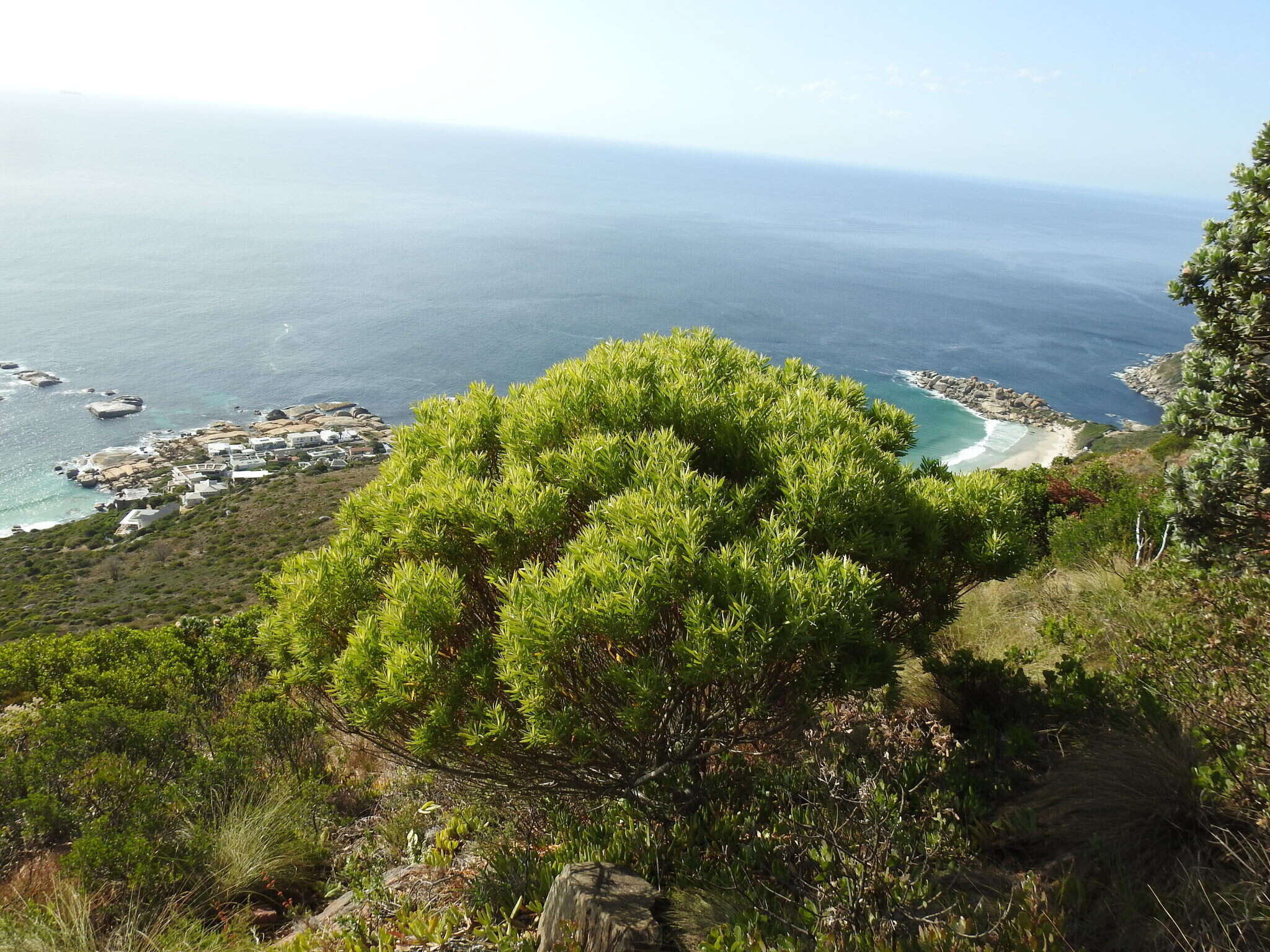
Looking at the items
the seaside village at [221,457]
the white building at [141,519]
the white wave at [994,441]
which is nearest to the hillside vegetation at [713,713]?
the white building at [141,519]

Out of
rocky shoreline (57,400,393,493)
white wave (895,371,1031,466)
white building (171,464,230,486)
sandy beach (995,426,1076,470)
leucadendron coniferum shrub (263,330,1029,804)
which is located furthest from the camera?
white wave (895,371,1031,466)

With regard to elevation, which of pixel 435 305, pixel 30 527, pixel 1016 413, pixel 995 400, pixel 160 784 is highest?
pixel 160 784

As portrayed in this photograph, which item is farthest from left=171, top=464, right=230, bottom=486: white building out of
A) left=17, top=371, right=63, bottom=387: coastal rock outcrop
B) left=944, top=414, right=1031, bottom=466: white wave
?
left=944, top=414, right=1031, bottom=466: white wave

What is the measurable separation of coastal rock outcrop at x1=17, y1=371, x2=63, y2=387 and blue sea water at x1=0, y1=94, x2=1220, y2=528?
1.00 m

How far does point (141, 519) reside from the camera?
44.4m

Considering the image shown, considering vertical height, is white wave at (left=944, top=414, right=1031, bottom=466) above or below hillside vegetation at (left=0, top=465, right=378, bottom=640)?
above

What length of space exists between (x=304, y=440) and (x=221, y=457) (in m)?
5.59

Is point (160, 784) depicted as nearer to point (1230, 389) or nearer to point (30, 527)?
point (1230, 389)

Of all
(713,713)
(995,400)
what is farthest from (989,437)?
(713,713)

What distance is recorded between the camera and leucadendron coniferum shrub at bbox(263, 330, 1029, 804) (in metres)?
3.73

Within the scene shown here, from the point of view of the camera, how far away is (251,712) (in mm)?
7277

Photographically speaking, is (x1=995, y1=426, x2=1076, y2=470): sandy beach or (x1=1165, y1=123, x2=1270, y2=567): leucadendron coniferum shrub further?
(x1=995, y1=426, x2=1076, y2=470): sandy beach

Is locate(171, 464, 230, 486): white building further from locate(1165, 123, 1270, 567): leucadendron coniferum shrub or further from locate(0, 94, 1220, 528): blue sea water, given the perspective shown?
locate(1165, 123, 1270, 567): leucadendron coniferum shrub

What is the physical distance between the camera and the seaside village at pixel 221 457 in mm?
47031
